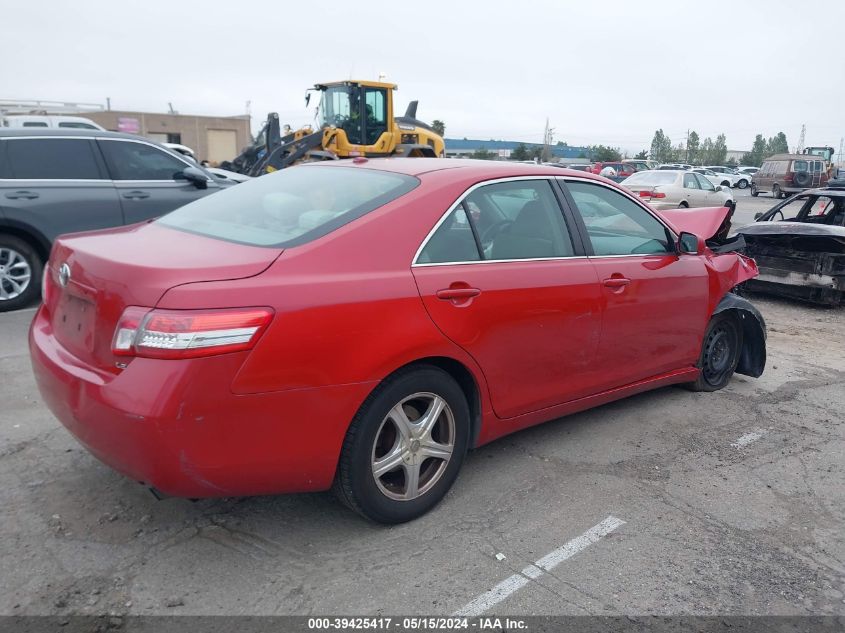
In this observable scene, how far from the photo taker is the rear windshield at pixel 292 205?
10.7ft

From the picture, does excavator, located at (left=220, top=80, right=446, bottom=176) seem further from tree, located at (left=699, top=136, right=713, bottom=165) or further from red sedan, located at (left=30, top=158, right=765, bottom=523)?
tree, located at (left=699, top=136, right=713, bottom=165)

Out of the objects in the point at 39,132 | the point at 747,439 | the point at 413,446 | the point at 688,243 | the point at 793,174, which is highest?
the point at 39,132

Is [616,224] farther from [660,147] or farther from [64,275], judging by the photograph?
[660,147]

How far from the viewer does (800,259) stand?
29.0ft

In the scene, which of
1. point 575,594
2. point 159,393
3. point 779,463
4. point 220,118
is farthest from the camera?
point 220,118

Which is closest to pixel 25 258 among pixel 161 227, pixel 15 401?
pixel 15 401

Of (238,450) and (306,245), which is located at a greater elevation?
(306,245)

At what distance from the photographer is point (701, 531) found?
3.44m

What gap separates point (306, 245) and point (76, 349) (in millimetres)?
1040

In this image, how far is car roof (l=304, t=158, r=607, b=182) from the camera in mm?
3758

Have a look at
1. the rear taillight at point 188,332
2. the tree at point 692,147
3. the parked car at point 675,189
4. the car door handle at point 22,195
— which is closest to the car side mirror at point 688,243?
the rear taillight at point 188,332

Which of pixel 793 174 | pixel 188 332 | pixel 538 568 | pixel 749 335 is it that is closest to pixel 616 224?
pixel 749 335

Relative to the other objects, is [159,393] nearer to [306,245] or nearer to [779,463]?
[306,245]

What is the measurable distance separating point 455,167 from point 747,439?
2.54 m
